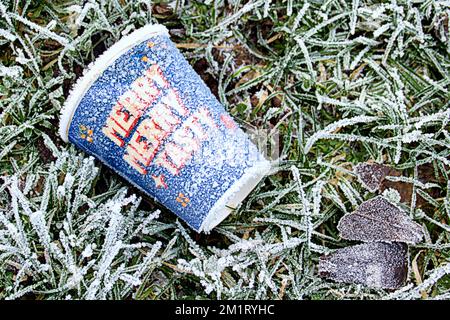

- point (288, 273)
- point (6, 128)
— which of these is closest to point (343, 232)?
point (288, 273)

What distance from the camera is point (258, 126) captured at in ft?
6.66

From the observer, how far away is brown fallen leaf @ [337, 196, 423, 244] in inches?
75.4

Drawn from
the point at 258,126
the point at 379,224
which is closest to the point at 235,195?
the point at 258,126

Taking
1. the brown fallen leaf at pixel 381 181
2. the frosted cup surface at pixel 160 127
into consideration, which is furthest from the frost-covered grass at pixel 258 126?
the frosted cup surface at pixel 160 127

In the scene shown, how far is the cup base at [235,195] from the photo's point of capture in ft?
5.77

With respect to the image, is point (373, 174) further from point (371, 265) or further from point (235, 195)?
point (235, 195)

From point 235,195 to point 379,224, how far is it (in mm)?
412

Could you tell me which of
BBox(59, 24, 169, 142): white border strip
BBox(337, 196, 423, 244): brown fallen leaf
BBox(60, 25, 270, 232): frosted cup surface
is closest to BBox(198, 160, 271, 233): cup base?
BBox(60, 25, 270, 232): frosted cup surface

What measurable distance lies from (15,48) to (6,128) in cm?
24

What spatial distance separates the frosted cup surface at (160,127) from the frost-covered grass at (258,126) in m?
0.17

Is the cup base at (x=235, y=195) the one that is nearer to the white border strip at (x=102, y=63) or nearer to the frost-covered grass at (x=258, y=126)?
the frost-covered grass at (x=258, y=126)

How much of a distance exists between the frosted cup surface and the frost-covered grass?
0.17 metres

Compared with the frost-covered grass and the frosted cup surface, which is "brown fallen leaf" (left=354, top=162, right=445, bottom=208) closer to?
the frost-covered grass

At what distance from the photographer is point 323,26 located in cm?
202
